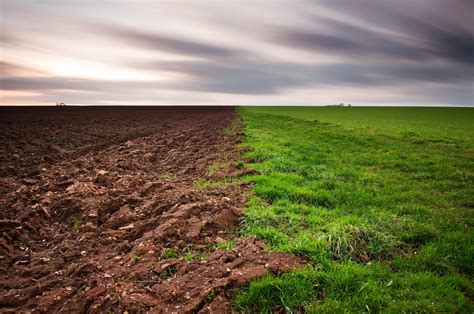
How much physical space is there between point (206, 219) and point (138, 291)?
2.05 m

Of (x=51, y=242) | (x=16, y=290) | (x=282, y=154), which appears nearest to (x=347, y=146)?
(x=282, y=154)

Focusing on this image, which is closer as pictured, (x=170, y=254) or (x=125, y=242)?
(x=170, y=254)

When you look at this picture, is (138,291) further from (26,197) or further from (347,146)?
(347,146)

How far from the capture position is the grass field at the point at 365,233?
411 centimetres

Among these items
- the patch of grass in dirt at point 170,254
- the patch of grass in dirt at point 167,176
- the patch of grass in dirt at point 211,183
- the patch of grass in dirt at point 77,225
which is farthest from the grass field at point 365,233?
the patch of grass in dirt at point 77,225

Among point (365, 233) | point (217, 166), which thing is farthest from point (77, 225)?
point (365, 233)

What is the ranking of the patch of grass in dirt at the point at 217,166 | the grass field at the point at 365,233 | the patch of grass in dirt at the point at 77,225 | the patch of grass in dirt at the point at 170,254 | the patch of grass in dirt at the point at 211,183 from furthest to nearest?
the patch of grass in dirt at the point at 217,166, the patch of grass in dirt at the point at 211,183, the patch of grass in dirt at the point at 77,225, the patch of grass in dirt at the point at 170,254, the grass field at the point at 365,233

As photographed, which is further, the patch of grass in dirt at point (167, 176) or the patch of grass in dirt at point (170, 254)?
the patch of grass in dirt at point (167, 176)

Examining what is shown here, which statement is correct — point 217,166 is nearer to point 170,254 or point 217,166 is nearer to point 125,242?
point 125,242

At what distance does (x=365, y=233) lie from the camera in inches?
221

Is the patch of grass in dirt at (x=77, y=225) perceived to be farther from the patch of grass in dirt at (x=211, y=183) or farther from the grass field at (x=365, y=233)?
the grass field at (x=365, y=233)

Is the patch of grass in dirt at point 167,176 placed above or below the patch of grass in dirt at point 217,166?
below

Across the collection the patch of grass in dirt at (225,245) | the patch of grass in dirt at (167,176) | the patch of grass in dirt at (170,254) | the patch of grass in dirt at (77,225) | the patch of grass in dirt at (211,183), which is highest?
the patch of grass in dirt at (211,183)

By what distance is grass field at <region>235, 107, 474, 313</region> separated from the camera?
4.11 m
